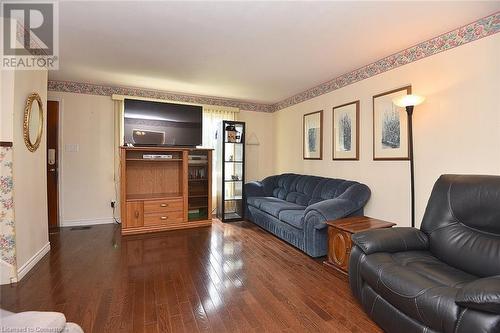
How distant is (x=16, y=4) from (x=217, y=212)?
3924 millimetres

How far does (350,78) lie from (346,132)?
0.76 metres

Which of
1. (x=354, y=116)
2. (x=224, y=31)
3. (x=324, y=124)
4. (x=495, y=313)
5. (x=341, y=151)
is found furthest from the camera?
(x=324, y=124)

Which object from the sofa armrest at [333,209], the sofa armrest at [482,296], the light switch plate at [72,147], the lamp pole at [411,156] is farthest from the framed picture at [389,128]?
the light switch plate at [72,147]

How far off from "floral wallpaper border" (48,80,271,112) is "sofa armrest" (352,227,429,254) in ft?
12.6

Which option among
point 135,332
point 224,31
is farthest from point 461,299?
point 224,31

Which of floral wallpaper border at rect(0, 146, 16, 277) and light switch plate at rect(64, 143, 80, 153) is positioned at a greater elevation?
light switch plate at rect(64, 143, 80, 153)

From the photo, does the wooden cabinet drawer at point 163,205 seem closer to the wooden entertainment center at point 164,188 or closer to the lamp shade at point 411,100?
the wooden entertainment center at point 164,188

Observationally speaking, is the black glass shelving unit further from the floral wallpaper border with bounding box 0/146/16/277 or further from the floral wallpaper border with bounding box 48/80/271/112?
the floral wallpaper border with bounding box 0/146/16/277

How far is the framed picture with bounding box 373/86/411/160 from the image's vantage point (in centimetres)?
279

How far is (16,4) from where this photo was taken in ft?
6.67

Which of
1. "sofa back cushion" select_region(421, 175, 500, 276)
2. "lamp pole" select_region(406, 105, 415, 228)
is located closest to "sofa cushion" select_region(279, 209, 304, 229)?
"lamp pole" select_region(406, 105, 415, 228)

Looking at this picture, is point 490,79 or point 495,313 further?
point 490,79

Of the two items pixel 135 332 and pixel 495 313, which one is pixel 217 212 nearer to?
pixel 135 332

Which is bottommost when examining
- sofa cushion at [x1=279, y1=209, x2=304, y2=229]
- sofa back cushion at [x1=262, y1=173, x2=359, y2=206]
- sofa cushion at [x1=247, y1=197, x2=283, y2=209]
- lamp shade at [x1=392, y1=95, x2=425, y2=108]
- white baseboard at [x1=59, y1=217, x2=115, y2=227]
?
white baseboard at [x1=59, y1=217, x2=115, y2=227]
